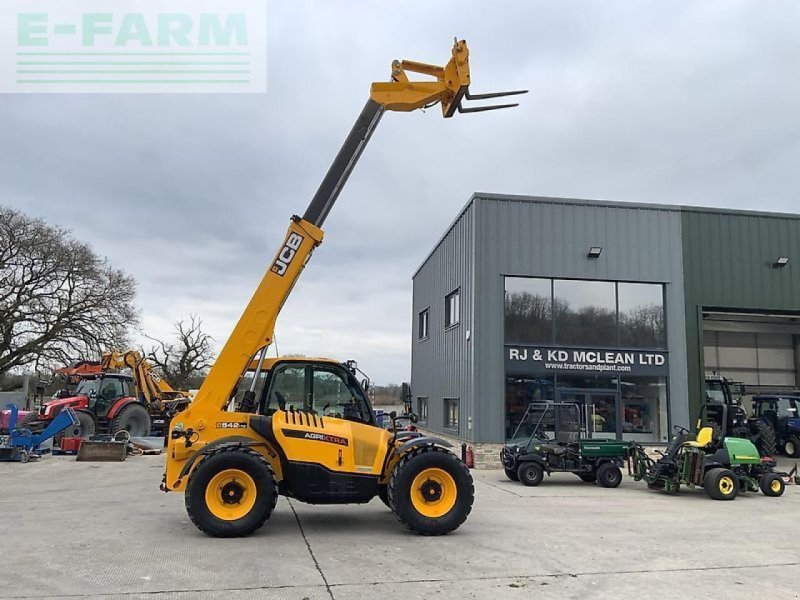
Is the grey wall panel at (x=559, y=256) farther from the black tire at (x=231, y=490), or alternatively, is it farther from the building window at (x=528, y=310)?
the black tire at (x=231, y=490)

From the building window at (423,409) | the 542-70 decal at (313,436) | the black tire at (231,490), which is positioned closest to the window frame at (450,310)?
the building window at (423,409)

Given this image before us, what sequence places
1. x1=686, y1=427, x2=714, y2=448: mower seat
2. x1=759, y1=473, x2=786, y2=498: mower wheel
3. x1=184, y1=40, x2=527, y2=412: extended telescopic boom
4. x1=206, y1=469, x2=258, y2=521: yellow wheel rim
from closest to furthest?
1. x1=206, y1=469, x2=258, y2=521: yellow wheel rim
2. x1=184, y1=40, x2=527, y2=412: extended telescopic boom
3. x1=759, y1=473, x2=786, y2=498: mower wheel
4. x1=686, y1=427, x2=714, y2=448: mower seat

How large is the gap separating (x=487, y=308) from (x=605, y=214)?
177 inches

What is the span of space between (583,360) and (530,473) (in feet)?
17.0

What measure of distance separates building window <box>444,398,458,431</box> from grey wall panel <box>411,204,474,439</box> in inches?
8.9

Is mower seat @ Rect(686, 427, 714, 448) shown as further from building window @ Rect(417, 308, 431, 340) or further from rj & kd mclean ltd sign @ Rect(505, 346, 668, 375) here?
building window @ Rect(417, 308, 431, 340)

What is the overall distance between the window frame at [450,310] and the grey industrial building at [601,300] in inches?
7.9

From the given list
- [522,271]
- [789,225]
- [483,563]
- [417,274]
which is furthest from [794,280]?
[483,563]

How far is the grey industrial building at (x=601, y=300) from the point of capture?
57.2ft

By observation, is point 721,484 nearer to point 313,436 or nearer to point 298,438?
point 313,436

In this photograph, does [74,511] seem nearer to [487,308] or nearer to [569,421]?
[569,421]

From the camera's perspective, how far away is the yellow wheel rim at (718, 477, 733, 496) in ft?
39.1

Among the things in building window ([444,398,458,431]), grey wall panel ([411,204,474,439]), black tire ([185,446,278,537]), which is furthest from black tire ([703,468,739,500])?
black tire ([185,446,278,537])

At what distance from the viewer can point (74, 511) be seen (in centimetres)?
916
